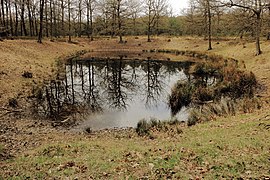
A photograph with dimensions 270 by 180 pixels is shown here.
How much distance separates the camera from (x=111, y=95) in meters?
16.4

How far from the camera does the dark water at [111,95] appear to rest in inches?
486

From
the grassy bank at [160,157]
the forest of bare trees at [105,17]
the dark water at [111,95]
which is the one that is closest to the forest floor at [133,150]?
the grassy bank at [160,157]

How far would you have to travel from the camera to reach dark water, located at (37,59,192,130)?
12336 mm

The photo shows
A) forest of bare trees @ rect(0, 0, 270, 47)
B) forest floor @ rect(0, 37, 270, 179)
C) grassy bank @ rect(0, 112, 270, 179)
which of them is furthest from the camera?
forest of bare trees @ rect(0, 0, 270, 47)

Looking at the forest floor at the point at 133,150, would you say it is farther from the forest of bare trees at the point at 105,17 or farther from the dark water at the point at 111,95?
the forest of bare trees at the point at 105,17

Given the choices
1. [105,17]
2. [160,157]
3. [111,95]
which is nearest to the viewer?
[160,157]

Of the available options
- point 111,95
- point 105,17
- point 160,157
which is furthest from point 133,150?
point 105,17

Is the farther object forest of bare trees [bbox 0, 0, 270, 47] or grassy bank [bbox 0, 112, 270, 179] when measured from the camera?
forest of bare trees [bbox 0, 0, 270, 47]

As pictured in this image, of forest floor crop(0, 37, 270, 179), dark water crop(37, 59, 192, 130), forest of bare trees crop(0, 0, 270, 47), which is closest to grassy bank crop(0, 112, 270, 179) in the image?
forest floor crop(0, 37, 270, 179)

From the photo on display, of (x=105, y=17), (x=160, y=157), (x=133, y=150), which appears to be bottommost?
(x=133, y=150)

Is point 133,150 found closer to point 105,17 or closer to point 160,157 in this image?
point 160,157

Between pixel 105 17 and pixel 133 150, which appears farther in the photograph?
pixel 105 17

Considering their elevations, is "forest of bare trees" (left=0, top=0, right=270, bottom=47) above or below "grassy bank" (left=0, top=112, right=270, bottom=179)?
above

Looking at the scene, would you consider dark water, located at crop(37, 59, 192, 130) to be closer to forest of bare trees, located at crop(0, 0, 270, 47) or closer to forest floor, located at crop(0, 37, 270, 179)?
forest floor, located at crop(0, 37, 270, 179)
